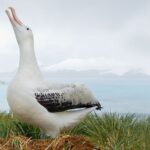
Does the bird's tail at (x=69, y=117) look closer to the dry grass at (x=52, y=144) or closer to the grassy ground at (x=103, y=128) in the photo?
the grassy ground at (x=103, y=128)

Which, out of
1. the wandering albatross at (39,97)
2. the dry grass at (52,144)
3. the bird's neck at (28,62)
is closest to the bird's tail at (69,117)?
the wandering albatross at (39,97)

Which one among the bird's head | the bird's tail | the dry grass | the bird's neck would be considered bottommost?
the dry grass

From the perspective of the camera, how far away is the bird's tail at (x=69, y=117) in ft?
25.1

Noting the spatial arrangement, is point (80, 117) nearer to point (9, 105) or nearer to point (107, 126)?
point (107, 126)

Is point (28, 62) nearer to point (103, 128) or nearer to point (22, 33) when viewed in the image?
point (22, 33)

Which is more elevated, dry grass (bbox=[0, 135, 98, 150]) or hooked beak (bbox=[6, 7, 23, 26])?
hooked beak (bbox=[6, 7, 23, 26])

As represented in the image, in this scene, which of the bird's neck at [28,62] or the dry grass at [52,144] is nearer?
the dry grass at [52,144]

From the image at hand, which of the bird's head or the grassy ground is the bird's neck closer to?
the bird's head

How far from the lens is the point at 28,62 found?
305 inches

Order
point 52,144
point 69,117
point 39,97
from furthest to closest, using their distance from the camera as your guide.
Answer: point 69,117 < point 39,97 < point 52,144

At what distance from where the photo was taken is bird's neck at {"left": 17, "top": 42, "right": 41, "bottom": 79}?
25.2 feet

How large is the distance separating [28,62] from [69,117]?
954 millimetres

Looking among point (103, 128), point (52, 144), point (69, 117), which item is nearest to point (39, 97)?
point (69, 117)

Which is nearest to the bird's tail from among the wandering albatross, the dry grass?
the wandering albatross
